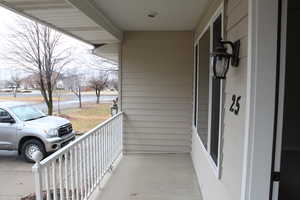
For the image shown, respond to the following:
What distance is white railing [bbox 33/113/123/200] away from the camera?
181 centimetres

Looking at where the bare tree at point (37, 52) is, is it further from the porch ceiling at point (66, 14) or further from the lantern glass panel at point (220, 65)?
the lantern glass panel at point (220, 65)

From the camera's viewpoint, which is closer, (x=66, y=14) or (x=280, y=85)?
(x=280, y=85)

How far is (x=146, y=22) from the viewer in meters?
3.76

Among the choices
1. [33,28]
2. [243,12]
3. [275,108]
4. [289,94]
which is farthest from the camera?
[33,28]

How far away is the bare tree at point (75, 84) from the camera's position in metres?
8.60

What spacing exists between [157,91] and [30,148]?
2981mm

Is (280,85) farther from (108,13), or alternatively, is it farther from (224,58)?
(108,13)

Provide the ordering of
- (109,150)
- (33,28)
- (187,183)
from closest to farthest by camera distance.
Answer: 1. (187,183)
2. (109,150)
3. (33,28)

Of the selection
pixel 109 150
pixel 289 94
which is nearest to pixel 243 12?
pixel 289 94

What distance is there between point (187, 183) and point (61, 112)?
687 centimetres

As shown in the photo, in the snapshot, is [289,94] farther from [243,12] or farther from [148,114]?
[148,114]

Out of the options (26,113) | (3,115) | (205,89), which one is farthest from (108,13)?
(3,115)

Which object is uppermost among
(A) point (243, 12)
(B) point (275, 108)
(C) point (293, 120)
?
(A) point (243, 12)

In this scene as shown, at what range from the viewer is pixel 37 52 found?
756 cm
